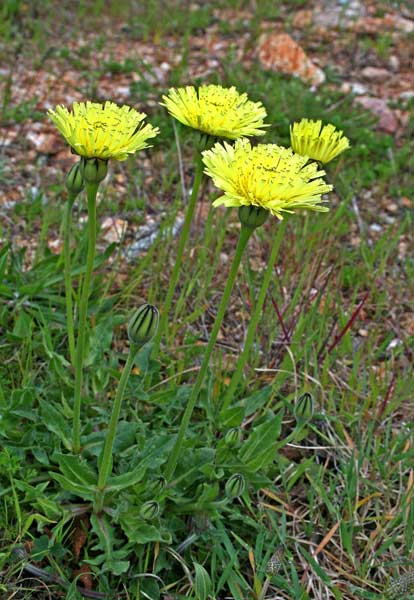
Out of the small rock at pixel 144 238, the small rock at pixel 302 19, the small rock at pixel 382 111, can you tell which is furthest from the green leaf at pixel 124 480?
the small rock at pixel 302 19

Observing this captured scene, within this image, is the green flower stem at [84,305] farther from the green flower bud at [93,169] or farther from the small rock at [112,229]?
the small rock at [112,229]

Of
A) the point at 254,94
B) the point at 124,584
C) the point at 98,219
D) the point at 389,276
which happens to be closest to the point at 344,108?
the point at 254,94

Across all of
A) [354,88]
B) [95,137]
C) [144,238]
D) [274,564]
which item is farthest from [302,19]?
[274,564]

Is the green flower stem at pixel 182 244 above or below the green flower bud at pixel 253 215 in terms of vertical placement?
below

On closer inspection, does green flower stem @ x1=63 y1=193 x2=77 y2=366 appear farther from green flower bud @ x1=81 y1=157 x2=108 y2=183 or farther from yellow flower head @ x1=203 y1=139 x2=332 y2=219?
yellow flower head @ x1=203 y1=139 x2=332 y2=219

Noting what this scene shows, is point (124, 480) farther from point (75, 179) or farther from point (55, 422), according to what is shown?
point (75, 179)

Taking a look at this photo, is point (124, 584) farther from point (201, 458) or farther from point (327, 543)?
point (327, 543)
